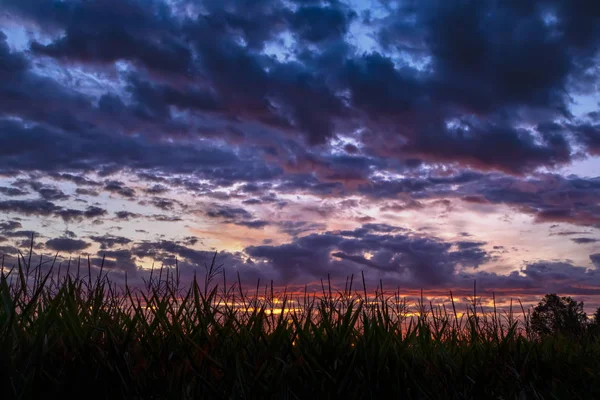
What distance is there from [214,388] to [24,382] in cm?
128

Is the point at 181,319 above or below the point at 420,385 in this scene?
above

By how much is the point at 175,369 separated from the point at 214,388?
36cm

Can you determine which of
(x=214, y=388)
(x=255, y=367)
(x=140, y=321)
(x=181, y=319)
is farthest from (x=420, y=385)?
(x=140, y=321)

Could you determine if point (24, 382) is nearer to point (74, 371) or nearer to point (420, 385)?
point (74, 371)

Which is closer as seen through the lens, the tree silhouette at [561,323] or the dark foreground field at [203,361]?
the dark foreground field at [203,361]

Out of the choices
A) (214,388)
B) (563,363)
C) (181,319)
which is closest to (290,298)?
(181,319)

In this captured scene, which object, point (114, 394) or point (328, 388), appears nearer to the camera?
point (114, 394)

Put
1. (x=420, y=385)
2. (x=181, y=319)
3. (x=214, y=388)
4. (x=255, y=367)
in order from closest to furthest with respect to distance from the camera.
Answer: (x=214, y=388) → (x=255, y=367) → (x=420, y=385) → (x=181, y=319)

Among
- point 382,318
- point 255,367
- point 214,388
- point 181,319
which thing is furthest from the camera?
point 382,318

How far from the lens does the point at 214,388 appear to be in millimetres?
3727

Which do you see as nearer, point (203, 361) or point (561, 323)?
point (203, 361)

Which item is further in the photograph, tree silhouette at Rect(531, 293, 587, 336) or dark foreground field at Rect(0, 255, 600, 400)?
tree silhouette at Rect(531, 293, 587, 336)

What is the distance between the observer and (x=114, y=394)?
3807 mm

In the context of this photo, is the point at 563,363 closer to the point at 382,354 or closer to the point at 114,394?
the point at 382,354
